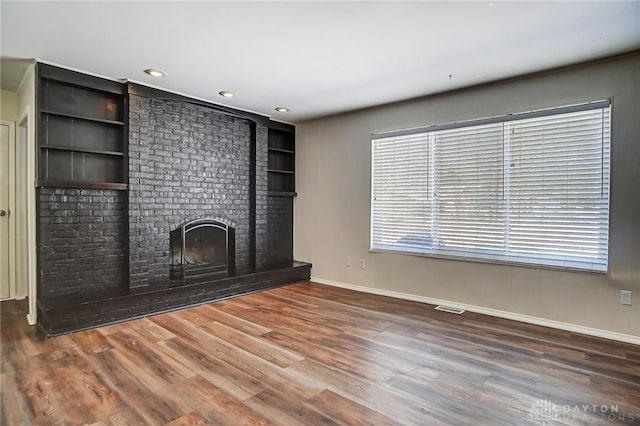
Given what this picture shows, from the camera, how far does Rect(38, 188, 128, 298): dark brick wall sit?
10.9 ft

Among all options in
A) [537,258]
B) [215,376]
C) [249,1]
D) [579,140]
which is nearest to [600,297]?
[537,258]

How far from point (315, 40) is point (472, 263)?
2792 millimetres

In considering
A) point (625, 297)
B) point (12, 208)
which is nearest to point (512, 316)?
point (625, 297)

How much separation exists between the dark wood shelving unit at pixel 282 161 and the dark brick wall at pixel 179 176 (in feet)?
1.76

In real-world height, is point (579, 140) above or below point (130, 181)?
above

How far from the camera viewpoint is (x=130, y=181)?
3787mm

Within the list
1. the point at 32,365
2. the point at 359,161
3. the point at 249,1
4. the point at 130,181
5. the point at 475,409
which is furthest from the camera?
the point at 359,161

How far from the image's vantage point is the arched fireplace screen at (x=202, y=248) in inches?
171

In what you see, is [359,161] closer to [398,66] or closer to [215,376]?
[398,66]

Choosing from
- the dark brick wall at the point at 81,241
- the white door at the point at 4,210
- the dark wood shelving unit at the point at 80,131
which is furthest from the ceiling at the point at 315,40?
the dark brick wall at the point at 81,241

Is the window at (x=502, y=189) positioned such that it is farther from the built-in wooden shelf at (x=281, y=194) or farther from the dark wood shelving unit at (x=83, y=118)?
the dark wood shelving unit at (x=83, y=118)

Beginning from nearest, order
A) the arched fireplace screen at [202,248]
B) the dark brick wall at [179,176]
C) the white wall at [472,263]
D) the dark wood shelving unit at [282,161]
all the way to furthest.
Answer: the white wall at [472,263] → the dark brick wall at [179,176] → the arched fireplace screen at [202,248] → the dark wood shelving unit at [282,161]

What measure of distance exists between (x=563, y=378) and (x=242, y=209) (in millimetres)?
4025

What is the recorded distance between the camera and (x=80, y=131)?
3.61m
